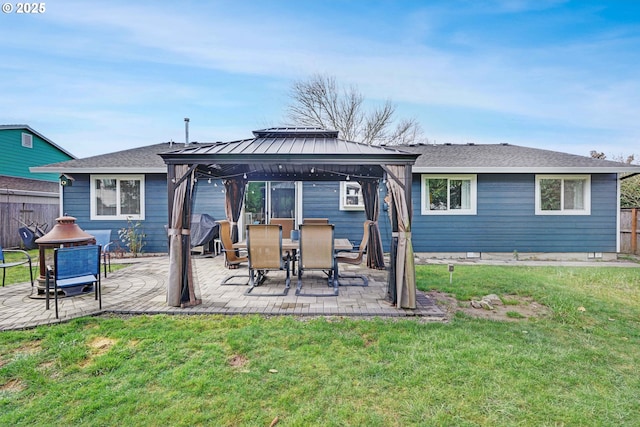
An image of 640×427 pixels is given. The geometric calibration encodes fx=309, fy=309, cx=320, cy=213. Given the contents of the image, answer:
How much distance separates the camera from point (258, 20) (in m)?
9.16

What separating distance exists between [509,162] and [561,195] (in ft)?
6.20

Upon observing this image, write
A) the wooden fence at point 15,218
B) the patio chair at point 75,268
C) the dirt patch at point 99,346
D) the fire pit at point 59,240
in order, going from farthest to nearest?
1. the wooden fence at point 15,218
2. the fire pit at point 59,240
3. the patio chair at point 75,268
4. the dirt patch at point 99,346

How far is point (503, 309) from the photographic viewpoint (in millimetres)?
4445

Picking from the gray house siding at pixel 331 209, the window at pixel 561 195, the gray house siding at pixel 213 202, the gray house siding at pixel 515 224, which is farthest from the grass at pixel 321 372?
the gray house siding at pixel 213 202

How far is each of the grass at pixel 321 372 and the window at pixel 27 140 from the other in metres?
16.7

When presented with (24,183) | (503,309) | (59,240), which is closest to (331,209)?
(503,309)

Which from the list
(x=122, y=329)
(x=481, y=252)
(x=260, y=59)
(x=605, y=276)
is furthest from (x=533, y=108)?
(x=122, y=329)

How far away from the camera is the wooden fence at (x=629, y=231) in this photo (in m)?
9.73

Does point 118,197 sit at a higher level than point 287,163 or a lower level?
lower

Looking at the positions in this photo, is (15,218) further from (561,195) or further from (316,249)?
(561,195)

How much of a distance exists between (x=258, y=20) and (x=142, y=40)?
136 inches

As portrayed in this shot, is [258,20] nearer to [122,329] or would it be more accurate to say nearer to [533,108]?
[122,329]

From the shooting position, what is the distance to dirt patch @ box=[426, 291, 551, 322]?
13.6 ft

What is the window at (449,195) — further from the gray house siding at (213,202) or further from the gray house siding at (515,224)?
the gray house siding at (213,202)
